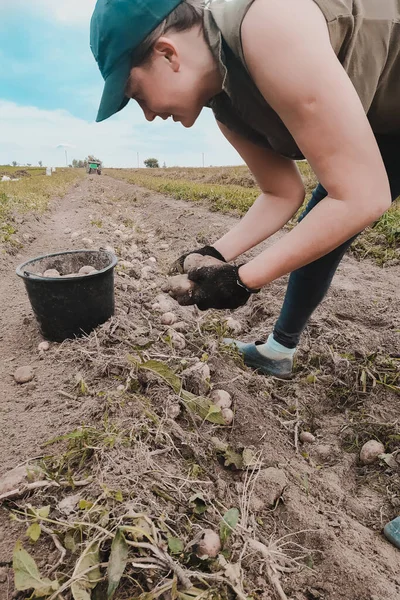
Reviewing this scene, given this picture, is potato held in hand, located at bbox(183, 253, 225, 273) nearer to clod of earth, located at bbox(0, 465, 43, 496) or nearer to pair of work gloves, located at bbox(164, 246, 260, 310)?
pair of work gloves, located at bbox(164, 246, 260, 310)

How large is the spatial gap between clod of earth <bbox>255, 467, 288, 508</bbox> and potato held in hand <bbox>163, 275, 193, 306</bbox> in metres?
0.54

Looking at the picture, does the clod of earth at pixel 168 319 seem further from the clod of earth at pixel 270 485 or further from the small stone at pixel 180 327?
the clod of earth at pixel 270 485

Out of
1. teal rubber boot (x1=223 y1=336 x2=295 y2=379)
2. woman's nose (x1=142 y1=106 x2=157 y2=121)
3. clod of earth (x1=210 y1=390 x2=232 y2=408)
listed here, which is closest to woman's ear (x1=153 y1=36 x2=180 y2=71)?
woman's nose (x1=142 y1=106 x2=157 y2=121)

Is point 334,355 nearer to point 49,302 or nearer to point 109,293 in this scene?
point 109,293

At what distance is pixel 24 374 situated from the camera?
61.7 inches

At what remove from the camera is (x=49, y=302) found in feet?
5.75

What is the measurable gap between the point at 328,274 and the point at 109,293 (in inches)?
37.6

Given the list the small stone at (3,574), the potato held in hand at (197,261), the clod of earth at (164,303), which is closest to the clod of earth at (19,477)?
the small stone at (3,574)

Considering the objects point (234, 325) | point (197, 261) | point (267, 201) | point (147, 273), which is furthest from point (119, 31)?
point (147, 273)

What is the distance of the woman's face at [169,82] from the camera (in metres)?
0.98

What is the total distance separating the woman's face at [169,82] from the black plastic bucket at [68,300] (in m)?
0.84

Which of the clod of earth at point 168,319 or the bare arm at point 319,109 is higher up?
the bare arm at point 319,109

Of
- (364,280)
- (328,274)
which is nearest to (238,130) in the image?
(328,274)

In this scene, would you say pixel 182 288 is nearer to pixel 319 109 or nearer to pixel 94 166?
pixel 319 109
